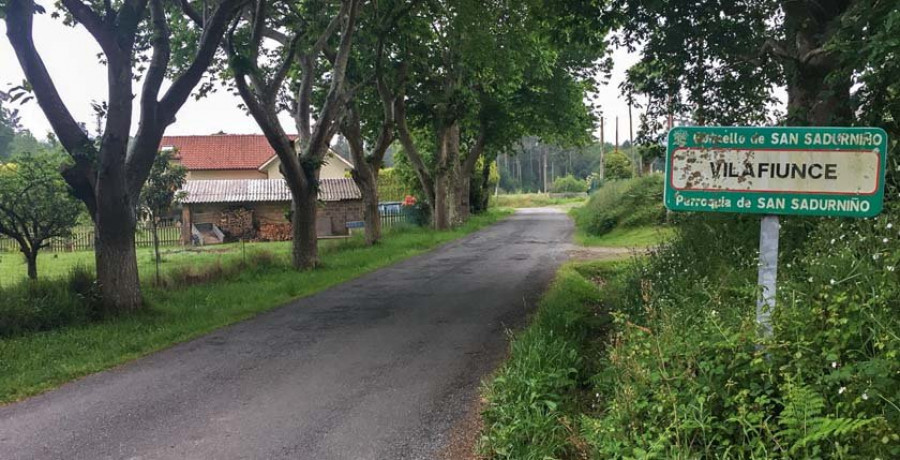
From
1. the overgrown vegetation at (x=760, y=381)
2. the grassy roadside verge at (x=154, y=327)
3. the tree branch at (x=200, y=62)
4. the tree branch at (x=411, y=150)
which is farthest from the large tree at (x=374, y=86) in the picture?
the overgrown vegetation at (x=760, y=381)

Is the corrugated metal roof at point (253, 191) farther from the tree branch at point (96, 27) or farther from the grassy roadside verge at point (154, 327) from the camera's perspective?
the tree branch at point (96, 27)

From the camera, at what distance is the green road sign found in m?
3.45

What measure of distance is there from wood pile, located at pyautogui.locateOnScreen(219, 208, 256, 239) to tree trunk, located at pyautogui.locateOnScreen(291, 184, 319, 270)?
68.7 feet

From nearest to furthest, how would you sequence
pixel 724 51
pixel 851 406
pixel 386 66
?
pixel 851 406
pixel 724 51
pixel 386 66

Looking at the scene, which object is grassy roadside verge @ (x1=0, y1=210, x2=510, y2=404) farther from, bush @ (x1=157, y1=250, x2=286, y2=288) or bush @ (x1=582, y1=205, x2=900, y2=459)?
bush @ (x1=582, y1=205, x2=900, y2=459)

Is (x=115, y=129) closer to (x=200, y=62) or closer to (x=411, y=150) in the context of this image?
(x=200, y=62)

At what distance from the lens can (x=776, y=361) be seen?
10.5 feet

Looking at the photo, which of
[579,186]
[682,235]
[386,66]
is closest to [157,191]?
[386,66]

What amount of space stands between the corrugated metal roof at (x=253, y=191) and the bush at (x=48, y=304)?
2455 cm

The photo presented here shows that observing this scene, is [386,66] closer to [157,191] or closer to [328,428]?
[157,191]

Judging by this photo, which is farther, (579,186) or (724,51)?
(579,186)

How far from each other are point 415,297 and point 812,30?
706cm

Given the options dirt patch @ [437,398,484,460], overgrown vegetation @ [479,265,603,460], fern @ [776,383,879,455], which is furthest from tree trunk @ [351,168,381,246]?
fern @ [776,383,879,455]

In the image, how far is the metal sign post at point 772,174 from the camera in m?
3.44
